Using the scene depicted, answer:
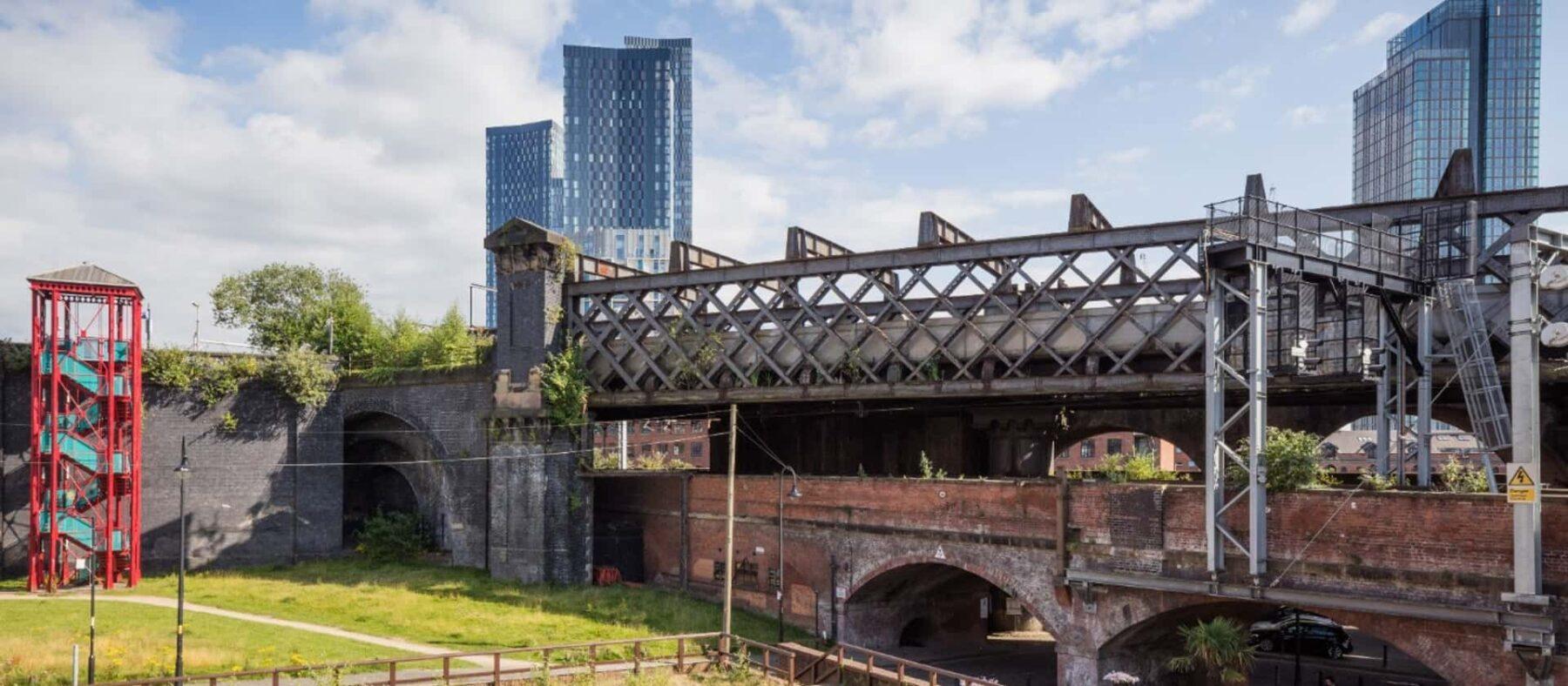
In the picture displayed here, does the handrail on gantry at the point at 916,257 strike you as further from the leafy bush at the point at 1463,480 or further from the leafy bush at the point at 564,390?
the leafy bush at the point at 1463,480

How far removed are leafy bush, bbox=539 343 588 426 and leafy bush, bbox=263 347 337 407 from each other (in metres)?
10.5

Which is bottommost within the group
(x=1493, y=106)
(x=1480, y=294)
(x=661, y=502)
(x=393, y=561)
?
(x=393, y=561)

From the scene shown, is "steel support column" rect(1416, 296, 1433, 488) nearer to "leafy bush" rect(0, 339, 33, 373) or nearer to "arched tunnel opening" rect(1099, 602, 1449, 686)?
"arched tunnel opening" rect(1099, 602, 1449, 686)

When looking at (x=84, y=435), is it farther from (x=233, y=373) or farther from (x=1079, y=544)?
(x=1079, y=544)

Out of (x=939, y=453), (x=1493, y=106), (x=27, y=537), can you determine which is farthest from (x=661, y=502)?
(x=1493, y=106)

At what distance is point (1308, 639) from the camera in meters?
29.8

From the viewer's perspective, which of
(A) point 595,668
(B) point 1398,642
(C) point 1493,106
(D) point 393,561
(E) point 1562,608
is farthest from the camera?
(C) point 1493,106

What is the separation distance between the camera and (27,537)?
115 ft

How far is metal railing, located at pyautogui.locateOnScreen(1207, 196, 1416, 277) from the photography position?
2088 cm

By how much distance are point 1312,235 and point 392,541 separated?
30.9 metres

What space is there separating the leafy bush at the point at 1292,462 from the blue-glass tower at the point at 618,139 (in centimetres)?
15125

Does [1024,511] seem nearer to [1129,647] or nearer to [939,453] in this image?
[1129,647]

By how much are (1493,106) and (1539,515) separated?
146 meters

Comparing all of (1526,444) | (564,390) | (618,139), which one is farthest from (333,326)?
(618,139)
